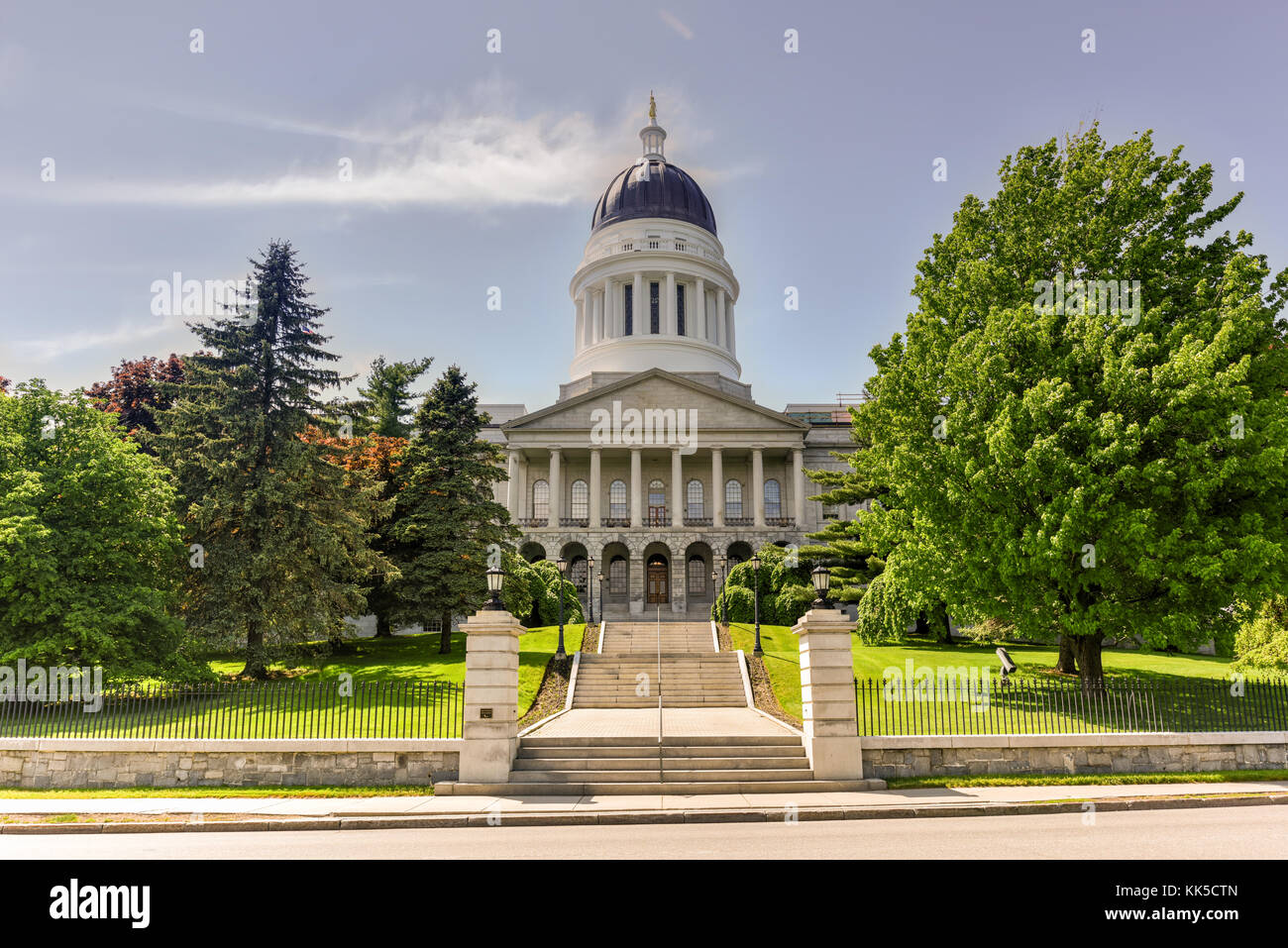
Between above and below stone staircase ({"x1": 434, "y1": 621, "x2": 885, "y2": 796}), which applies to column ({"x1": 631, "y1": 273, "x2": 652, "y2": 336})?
above

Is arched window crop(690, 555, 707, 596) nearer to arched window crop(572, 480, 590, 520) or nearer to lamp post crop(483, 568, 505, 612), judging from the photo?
arched window crop(572, 480, 590, 520)

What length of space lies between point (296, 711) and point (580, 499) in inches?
1651

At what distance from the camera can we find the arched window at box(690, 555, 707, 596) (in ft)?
182

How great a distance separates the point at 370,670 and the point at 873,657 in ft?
56.3

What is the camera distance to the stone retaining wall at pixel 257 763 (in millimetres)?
14781

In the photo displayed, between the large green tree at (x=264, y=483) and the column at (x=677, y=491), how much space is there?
2864 cm

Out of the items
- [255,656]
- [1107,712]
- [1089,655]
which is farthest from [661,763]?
[255,656]

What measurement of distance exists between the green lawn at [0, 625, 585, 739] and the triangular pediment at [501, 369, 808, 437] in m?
30.3

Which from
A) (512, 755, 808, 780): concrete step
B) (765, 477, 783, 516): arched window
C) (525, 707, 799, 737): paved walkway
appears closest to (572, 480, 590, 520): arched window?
(765, 477, 783, 516): arched window

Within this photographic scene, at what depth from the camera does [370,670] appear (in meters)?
26.2

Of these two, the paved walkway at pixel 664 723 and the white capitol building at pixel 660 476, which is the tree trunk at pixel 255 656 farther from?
the white capitol building at pixel 660 476

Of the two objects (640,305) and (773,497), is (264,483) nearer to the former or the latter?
(773,497)

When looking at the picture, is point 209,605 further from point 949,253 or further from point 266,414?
point 949,253

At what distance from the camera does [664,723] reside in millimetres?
19781
